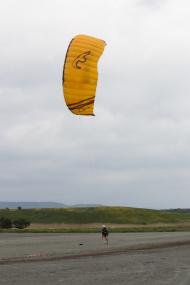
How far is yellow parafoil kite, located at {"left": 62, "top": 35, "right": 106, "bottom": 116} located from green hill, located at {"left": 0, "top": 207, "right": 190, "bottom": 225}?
7858 centimetres

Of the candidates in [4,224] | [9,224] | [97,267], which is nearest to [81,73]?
[97,267]

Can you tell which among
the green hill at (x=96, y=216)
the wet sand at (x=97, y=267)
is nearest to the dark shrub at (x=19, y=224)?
the green hill at (x=96, y=216)

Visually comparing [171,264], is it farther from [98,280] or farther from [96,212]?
[96,212]

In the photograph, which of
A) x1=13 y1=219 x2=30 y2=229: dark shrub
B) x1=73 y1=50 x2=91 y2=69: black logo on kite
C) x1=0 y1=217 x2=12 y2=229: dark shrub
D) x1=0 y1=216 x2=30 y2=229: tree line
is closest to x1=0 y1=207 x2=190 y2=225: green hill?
x1=13 y1=219 x2=30 y2=229: dark shrub

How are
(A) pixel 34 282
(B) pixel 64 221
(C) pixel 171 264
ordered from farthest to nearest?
(B) pixel 64 221, (C) pixel 171 264, (A) pixel 34 282

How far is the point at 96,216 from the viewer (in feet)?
354

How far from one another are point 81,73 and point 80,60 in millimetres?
574

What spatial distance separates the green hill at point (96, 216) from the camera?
103250mm

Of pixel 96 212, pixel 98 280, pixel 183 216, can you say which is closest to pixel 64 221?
pixel 96 212

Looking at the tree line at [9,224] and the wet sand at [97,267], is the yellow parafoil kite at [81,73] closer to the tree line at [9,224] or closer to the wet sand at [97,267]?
the wet sand at [97,267]

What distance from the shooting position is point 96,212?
369ft

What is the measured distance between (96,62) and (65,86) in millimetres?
2108

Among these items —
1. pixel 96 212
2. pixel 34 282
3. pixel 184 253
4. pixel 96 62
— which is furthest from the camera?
pixel 96 212

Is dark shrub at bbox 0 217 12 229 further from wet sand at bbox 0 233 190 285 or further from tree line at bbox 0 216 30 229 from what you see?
wet sand at bbox 0 233 190 285
